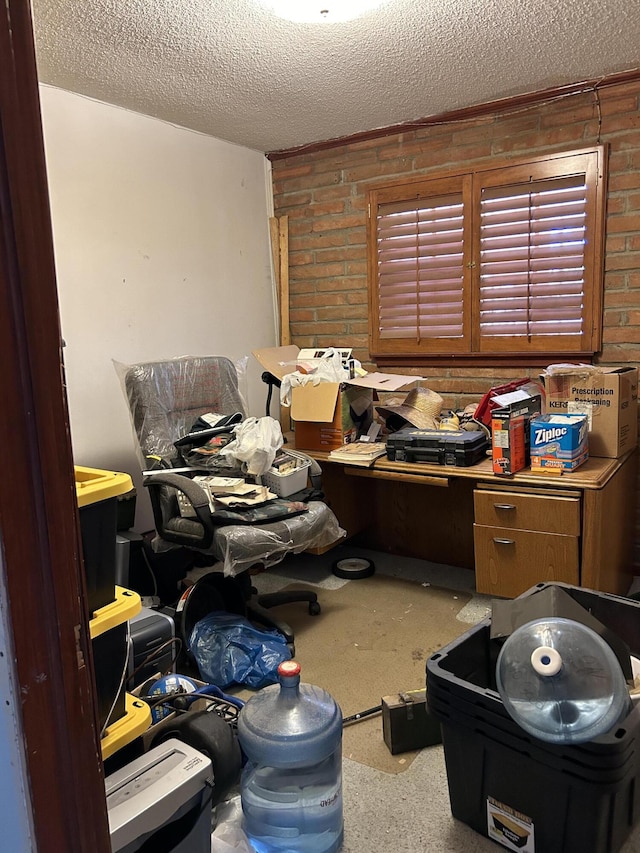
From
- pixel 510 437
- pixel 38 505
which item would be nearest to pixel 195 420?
pixel 510 437

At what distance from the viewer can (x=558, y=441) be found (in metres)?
2.43

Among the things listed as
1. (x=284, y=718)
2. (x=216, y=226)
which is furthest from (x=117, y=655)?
(x=216, y=226)

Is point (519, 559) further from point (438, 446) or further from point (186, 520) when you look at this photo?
point (186, 520)

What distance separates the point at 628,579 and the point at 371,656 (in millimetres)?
1317

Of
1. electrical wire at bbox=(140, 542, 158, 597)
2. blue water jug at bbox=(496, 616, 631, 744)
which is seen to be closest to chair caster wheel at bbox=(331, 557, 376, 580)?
electrical wire at bbox=(140, 542, 158, 597)

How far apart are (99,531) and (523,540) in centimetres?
179

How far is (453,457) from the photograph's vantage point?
2.62 metres

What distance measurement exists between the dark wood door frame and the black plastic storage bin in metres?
0.90

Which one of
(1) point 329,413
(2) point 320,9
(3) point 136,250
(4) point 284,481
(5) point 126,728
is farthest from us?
(3) point 136,250

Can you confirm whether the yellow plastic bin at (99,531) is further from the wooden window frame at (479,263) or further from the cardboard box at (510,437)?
the wooden window frame at (479,263)

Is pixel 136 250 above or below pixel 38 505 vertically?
above

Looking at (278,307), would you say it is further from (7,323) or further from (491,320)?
(7,323)

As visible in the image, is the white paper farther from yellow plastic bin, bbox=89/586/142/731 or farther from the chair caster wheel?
yellow plastic bin, bbox=89/586/142/731

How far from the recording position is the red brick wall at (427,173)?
2.78m
